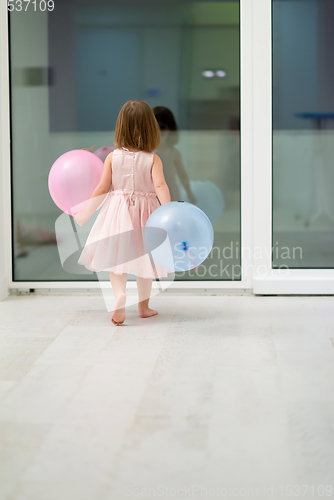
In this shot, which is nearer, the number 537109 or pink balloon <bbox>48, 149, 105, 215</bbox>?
pink balloon <bbox>48, 149, 105, 215</bbox>

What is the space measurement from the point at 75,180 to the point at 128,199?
0.27 metres

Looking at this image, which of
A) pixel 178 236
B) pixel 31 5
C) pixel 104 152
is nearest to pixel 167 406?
pixel 178 236

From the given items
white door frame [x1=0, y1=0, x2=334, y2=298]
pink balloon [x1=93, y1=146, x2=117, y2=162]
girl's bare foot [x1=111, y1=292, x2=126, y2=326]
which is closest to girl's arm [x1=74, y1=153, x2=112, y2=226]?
pink balloon [x1=93, y1=146, x2=117, y2=162]

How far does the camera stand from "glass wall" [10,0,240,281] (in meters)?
3.18

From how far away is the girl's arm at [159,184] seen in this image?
2576mm

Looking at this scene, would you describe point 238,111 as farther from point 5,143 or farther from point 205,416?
point 205,416

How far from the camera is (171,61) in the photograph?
126 inches

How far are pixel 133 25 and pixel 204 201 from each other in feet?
3.70

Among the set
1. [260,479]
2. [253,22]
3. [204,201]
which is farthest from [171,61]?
[260,479]

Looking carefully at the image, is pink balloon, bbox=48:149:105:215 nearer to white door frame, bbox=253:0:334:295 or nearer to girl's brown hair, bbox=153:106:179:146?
girl's brown hair, bbox=153:106:179:146

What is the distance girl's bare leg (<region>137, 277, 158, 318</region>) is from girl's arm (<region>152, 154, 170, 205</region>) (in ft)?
1.46

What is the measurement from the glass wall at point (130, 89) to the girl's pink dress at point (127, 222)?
537 mm

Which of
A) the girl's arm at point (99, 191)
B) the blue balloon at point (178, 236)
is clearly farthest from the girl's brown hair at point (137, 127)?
the blue balloon at point (178, 236)

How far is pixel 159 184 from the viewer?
2590 mm
